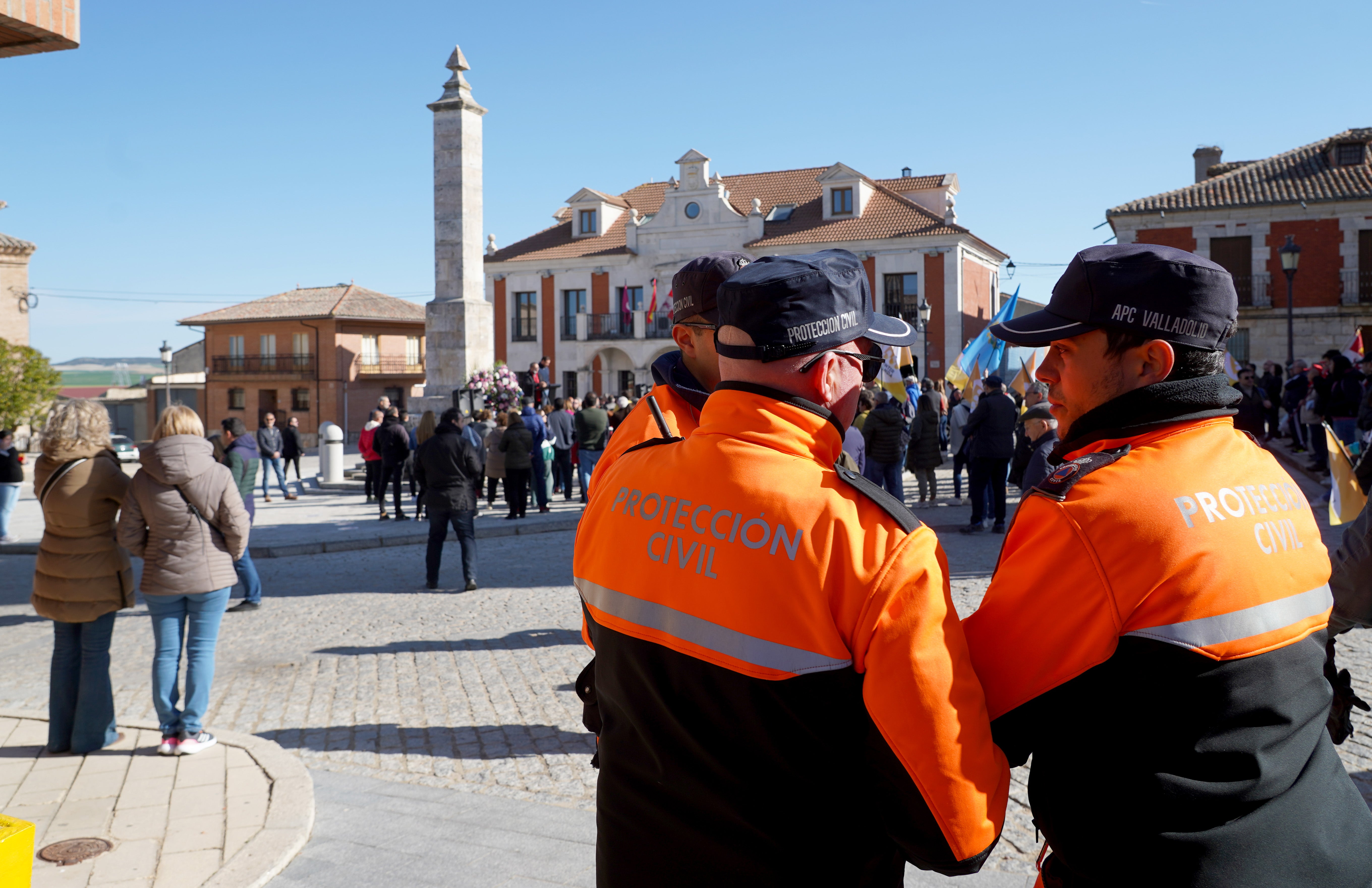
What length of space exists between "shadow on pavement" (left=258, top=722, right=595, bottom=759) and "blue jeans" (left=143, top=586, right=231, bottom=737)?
1.70 ft

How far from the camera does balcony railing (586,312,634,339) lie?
42031 millimetres

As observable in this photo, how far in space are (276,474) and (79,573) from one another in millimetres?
16039

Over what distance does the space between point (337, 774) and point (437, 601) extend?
14.7 feet

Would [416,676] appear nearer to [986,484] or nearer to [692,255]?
[986,484]

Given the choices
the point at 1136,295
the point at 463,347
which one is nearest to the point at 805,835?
the point at 1136,295

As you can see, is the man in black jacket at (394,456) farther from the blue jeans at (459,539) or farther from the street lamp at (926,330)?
the street lamp at (926,330)

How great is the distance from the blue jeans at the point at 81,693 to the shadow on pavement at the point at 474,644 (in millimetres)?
2287

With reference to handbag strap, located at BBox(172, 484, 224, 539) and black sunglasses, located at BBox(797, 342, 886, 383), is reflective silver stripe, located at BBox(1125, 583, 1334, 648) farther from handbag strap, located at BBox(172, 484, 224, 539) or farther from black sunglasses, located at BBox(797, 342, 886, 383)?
handbag strap, located at BBox(172, 484, 224, 539)

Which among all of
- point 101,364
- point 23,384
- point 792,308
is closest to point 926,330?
point 23,384

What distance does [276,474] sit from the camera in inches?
799

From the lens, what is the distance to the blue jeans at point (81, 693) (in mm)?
4992

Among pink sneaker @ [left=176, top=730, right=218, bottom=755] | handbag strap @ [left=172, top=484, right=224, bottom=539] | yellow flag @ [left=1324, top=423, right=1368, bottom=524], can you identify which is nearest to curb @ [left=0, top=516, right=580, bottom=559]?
handbag strap @ [left=172, top=484, right=224, bottom=539]

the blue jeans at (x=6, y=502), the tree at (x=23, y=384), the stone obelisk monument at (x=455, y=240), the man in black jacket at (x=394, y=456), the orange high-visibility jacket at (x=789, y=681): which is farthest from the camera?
the tree at (x=23, y=384)

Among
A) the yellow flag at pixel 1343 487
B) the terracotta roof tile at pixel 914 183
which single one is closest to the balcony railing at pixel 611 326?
the terracotta roof tile at pixel 914 183
